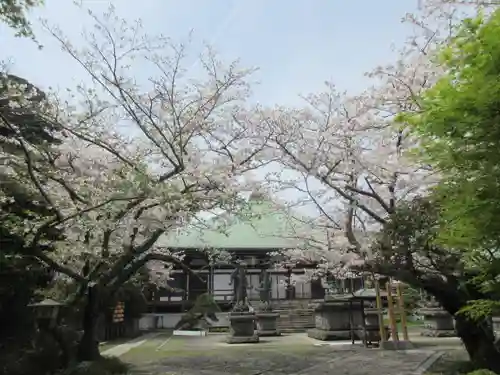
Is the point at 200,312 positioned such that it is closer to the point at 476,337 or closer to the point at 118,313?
the point at 118,313

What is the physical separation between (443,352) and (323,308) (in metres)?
7.54

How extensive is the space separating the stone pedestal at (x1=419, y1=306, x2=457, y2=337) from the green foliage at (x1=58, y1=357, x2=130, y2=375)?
1575cm

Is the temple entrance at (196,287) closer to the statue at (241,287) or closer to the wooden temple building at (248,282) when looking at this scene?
the wooden temple building at (248,282)

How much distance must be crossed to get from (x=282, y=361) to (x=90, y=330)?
18.2 ft

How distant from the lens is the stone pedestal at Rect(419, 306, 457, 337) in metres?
21.6

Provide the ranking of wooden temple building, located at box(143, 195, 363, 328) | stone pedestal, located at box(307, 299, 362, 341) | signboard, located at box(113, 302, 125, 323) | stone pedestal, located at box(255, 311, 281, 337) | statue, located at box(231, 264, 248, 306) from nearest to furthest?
stone pedestal, located at box(307, 299, 362, 341) < statue, located at box(231, 264, 248, 306) < signboard, located at box(113, 302, 125, 323) < stone pedestal, located at box(255, 311, 281, 337) < wooden temple building, located at box(143, 195, 363, 328)

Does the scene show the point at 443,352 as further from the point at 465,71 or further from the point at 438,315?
the point at 465,71

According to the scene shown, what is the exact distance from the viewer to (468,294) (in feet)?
31.1

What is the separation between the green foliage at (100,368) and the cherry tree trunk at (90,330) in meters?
0.29

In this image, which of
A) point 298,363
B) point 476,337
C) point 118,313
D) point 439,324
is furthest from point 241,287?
point 476,337

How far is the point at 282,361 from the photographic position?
13273 mm

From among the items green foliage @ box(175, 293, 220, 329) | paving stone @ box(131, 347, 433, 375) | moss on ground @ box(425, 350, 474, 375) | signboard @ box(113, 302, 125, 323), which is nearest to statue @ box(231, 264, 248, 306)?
green foliage @ box(175, 293, 220, 329)

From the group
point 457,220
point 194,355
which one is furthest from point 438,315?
point 457,220

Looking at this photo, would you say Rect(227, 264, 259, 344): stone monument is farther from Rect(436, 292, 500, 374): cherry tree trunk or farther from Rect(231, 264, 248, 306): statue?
Rect(436, 292, 500, 374): cherry tree trunk
